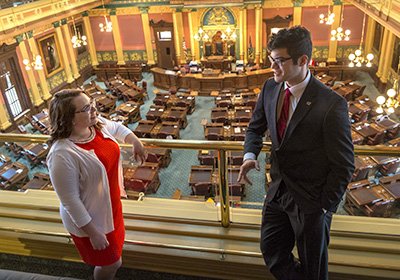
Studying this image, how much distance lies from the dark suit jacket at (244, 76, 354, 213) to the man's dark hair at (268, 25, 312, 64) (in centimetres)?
18

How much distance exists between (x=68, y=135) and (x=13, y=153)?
9.39 m

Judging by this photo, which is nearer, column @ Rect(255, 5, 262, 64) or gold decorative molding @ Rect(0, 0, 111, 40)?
gold decorative molding @ Rect(0, 0, 111, 40)

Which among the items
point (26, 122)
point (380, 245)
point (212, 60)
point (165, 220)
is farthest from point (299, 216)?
point (212, 60)

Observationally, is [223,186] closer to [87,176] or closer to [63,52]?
[87,176]

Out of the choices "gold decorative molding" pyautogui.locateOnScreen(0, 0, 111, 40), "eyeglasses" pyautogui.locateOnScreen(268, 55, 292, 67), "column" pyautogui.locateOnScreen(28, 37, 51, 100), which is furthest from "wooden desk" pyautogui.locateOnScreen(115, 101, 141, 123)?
"eyeglasses" pyautogui.locateOnScreen(268, 55, 292, 67)

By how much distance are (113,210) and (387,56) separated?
13.6m

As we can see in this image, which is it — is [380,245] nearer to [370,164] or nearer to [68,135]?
[68,135]

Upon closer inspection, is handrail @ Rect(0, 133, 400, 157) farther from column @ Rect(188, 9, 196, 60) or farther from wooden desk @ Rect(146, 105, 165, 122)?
column @ Rect(188, 9, 196, 60)

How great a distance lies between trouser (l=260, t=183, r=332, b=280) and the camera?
1907 millimetres

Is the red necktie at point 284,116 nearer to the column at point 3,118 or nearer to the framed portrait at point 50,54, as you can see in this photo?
the column at point 3,118

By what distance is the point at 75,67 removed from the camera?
52.7ft

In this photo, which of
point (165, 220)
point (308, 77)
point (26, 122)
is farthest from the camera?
point (26, 122)

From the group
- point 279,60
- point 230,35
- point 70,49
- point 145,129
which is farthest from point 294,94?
point 70,49

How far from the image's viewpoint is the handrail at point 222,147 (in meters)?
2.15
